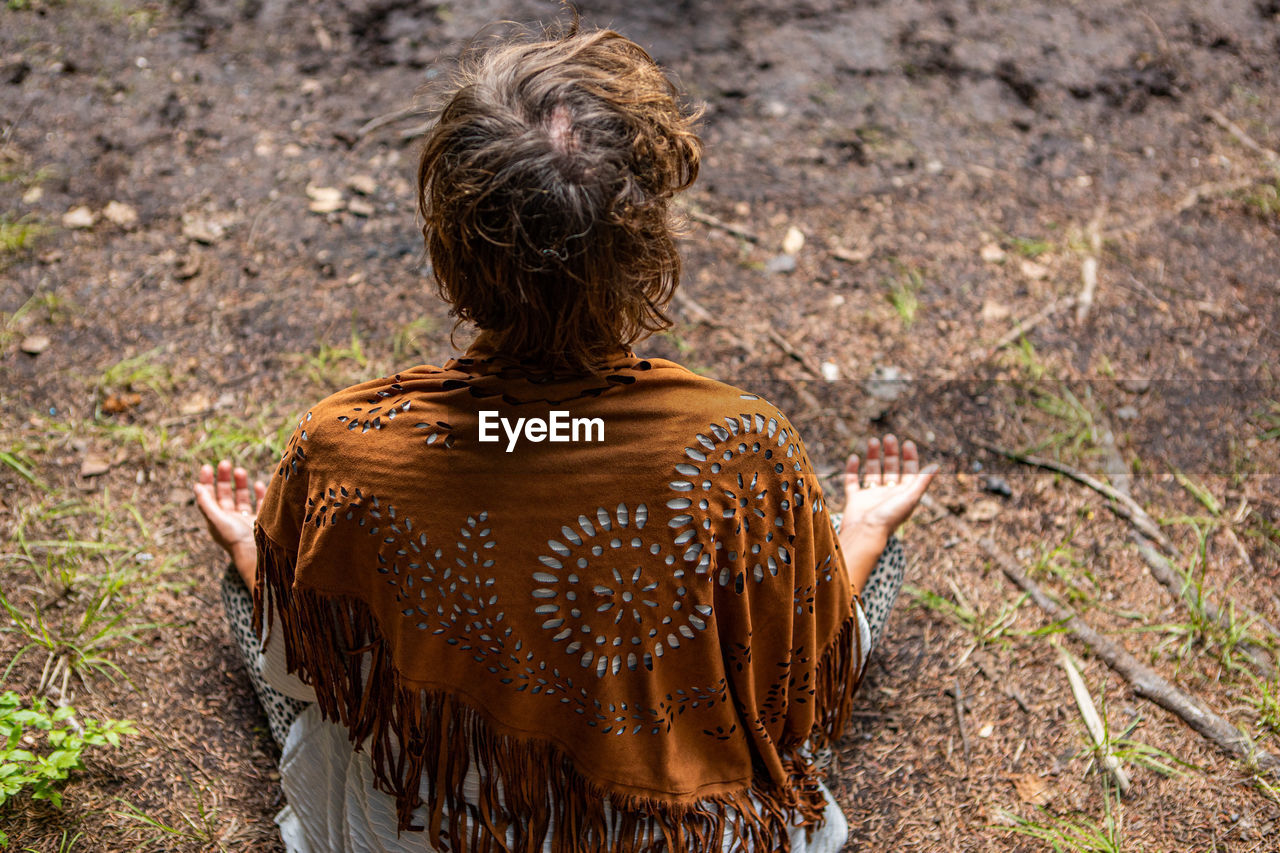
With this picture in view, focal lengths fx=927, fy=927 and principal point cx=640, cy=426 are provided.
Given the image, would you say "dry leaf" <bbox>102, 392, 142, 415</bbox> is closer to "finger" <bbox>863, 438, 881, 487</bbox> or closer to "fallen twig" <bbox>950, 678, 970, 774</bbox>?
"finger" <bbox>863, 438, 881, 487</bbox>

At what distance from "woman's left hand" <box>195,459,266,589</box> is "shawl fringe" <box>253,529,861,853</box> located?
0.49m

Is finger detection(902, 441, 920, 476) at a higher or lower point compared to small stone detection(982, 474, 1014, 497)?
higher

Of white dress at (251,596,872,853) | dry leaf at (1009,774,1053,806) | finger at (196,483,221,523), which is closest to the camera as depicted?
white dress at (251,596,872,853)

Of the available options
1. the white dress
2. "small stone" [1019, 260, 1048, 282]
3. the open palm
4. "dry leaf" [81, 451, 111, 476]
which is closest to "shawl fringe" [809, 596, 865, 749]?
the white dress

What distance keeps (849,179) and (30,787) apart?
9.68 feet

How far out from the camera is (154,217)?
308cm

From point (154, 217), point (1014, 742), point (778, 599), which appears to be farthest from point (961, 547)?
point (154, 217)

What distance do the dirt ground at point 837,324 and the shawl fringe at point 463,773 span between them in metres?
0.58

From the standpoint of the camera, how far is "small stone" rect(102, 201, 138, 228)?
10.0ft

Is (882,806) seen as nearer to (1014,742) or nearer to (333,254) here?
(1014,742)

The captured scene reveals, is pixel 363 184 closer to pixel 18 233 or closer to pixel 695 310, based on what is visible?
pixel 18 233

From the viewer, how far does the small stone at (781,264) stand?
3082 mm

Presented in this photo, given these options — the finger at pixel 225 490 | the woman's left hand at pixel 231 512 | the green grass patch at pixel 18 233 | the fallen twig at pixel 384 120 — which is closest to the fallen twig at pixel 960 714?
the woman's left hand at pixel 231 512

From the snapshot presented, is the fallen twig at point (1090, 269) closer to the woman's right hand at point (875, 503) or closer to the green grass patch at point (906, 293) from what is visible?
the green grass patch at point (906, 293)
